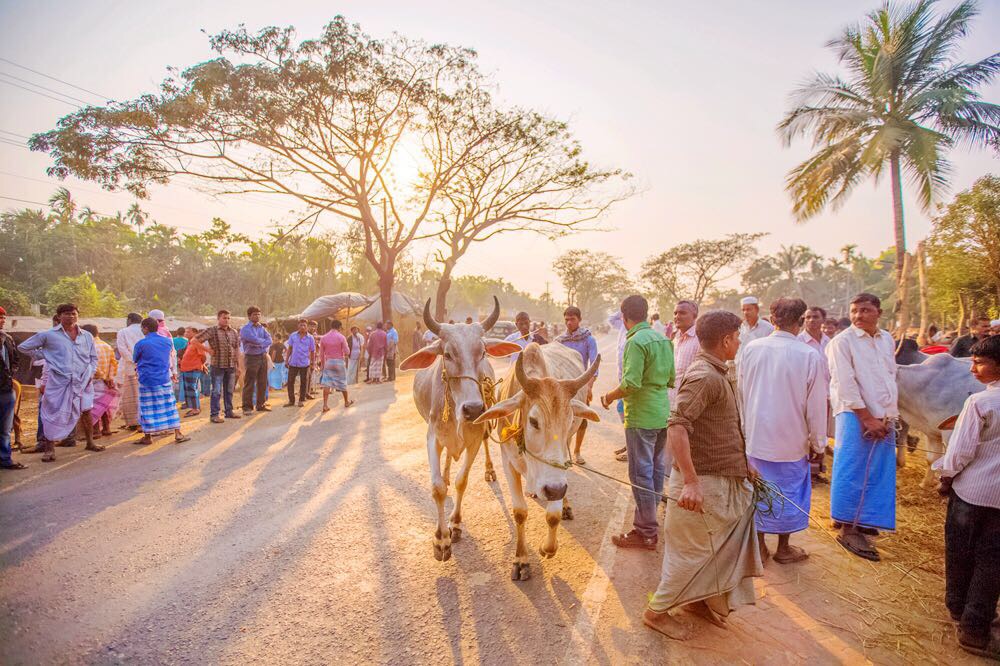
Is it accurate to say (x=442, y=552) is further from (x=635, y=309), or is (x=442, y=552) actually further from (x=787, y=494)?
(x=787, y=494)

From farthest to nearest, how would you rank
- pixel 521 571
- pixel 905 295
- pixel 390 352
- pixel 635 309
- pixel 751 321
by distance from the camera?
pixel 390 352 < pixel 905 295 < pixel 751 321 < pixel 635 309 < pixel 521 571

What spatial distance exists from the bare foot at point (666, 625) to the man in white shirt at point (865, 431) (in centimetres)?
228

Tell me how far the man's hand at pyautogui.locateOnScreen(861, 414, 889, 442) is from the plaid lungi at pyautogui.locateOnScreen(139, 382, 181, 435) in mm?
9787

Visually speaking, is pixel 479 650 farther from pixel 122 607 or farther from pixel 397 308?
pixel 397 308

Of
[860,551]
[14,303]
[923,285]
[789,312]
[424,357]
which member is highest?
[14,303]

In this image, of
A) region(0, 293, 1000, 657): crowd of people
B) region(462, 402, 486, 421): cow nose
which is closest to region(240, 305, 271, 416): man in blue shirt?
region(0, 293, 1000, 657): crowd of people

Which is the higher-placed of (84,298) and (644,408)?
(84,298)

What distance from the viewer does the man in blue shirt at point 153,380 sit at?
7.46m

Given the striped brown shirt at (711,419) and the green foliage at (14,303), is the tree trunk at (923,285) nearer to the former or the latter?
the striped brown shirt at (711,419)

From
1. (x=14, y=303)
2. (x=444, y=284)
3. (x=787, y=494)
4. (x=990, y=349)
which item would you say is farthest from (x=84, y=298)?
(x=990, y=349)

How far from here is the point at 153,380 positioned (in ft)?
24.8

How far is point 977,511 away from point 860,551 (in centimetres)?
132

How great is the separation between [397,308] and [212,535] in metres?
19.6

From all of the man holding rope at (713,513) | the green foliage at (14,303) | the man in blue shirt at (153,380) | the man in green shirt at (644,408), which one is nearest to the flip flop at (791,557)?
the man in green shirt at (644,408)
